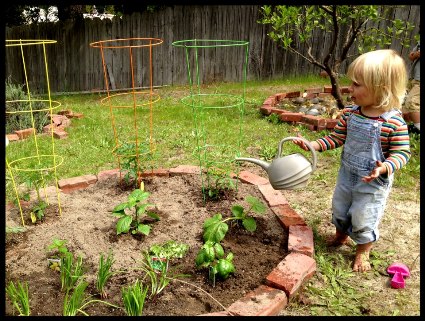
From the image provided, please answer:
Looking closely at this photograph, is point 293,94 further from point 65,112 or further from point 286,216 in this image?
point 286,216

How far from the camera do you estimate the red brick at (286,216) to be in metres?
3.04

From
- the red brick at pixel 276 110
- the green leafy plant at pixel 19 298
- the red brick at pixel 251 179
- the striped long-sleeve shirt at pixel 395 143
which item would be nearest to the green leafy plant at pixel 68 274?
the green leafy plant at pixel 19 298

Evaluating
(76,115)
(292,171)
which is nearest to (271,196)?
(292,171)

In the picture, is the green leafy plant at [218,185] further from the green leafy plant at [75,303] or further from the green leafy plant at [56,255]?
the green leafy plant at [75,303]

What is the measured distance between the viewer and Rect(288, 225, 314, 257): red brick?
106 inches

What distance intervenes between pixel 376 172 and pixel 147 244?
1.52 m

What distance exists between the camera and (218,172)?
361 cm

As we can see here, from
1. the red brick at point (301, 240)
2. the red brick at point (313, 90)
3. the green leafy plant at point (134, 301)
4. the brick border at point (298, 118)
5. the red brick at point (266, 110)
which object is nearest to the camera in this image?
the green leafy plant at point (134, 301)

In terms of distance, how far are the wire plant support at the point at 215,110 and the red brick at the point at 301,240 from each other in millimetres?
628

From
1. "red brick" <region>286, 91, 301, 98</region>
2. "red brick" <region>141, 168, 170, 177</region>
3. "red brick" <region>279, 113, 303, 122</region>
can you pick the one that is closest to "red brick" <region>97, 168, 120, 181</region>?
"red brick" <region>141, 168, 170, 177</region>

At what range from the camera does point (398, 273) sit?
8.49 feet

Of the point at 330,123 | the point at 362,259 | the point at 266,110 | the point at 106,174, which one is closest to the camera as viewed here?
the point at 362,259

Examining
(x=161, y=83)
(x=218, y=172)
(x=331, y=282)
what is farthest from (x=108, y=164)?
(x=161, y=83)

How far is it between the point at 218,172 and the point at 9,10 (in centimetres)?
925
